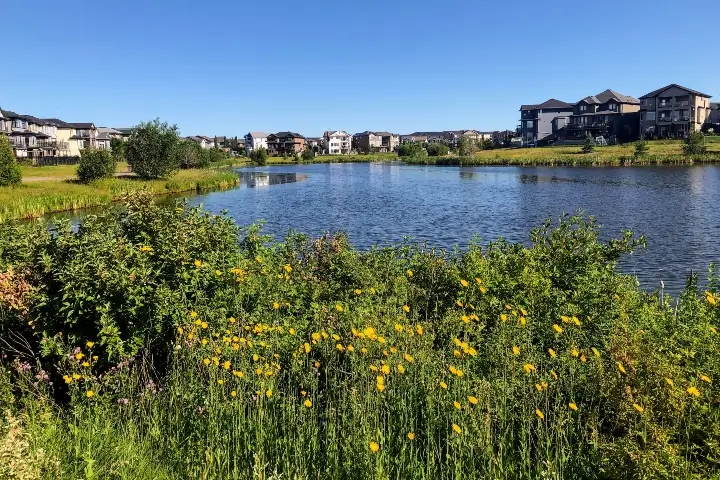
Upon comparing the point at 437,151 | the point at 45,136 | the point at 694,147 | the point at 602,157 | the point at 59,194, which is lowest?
the point at 59,194

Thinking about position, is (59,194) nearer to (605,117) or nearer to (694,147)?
(694,147)

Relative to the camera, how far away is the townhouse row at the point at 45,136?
95731 millimetres

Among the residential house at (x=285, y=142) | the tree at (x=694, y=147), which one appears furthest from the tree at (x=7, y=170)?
the residential house at (x=285, y=142)

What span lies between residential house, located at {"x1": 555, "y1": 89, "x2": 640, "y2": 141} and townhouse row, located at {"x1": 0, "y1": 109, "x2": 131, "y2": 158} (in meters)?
105

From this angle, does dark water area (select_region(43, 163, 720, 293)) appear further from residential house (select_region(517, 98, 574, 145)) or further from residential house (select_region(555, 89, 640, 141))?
residential house (select_region(517, 98, 574, 145))

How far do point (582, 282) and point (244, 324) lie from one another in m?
5.54

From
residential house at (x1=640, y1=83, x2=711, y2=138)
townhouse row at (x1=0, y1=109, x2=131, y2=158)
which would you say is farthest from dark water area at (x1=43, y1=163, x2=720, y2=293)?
residential house at (x1=640, y1=83, x2=711, y2=138)

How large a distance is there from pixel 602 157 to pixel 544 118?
191 ft

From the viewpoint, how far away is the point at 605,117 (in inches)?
5128

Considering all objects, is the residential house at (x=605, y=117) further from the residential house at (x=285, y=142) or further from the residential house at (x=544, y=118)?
the residential house at (x=285, y=142)

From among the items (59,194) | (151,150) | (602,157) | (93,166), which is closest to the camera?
(59,194)

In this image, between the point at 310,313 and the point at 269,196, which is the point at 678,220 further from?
the point at 269,196

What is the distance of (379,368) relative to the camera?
19.0 ft

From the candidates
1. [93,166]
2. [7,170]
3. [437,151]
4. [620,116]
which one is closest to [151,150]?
[93,166]
